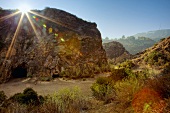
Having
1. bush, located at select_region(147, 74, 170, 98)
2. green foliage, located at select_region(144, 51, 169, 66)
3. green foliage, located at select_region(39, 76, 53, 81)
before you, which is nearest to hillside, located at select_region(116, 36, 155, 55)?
green foliage, located at select_region(144, 51, 169, 66)

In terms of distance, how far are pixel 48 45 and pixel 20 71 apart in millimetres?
4894

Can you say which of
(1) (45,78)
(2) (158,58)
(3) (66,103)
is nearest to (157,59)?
(2) (158,58)

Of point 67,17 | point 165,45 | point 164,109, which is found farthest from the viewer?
point 165,45

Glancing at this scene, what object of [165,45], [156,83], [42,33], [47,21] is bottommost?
[156,83]

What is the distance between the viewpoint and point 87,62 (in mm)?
24000

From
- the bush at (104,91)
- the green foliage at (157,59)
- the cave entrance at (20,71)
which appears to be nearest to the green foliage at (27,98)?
the bush at (104,91)

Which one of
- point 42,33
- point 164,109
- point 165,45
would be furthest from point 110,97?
point 165,45

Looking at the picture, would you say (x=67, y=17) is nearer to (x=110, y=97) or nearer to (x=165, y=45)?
(x=165, y=45)

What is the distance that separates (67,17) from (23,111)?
82.7ft

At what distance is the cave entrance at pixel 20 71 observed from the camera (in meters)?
22.9

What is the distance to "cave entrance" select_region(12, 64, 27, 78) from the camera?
22.9 meters

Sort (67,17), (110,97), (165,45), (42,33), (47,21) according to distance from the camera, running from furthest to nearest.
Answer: (165,45)
(67,17)
(47,21)
(42,33)
(110,97)

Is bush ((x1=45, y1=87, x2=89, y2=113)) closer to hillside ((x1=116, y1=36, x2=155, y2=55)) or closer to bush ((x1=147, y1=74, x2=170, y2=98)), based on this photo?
bush ((x1=147, y1=74, x2=170, y2=98))

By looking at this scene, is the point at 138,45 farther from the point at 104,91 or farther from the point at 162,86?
the point at 162,86
